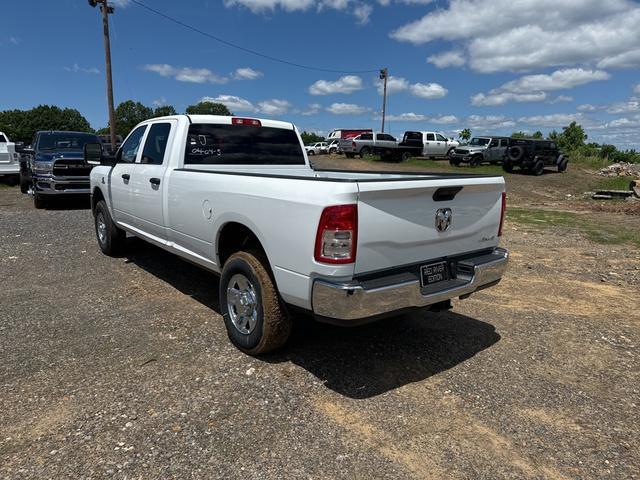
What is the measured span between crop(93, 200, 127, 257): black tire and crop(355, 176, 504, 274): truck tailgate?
4.82 meters

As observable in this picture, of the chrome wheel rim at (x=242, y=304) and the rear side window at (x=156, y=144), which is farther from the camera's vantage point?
the rear side window at (x=156, y=144)

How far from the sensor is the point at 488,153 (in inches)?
1026

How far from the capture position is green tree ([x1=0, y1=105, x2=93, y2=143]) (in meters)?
109

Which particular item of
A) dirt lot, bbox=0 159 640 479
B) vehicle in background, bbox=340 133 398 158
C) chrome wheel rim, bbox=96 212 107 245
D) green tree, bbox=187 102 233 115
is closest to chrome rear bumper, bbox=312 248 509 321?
dirt lot, bbox=0 159 640 479

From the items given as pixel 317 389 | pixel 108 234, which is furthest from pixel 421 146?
pixel 317 389

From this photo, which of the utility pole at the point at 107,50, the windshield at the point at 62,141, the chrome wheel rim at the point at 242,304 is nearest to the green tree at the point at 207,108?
the utility pole at the point at 107,50

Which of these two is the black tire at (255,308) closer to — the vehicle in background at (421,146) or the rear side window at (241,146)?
the rear side window at (241,146)

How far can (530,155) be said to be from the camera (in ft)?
79.9

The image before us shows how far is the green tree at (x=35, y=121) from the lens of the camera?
109 metres

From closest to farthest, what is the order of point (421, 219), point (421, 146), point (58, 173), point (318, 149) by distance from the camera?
point (421, 219), point (58, 173), point (421, 146), point (318, 149)

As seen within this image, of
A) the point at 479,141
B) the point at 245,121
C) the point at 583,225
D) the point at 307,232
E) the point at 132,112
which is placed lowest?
the point at 583,225

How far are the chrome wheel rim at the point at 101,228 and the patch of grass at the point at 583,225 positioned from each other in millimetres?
8703

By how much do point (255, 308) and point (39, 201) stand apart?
11181 millimetres

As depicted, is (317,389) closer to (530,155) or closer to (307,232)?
(307,232)
